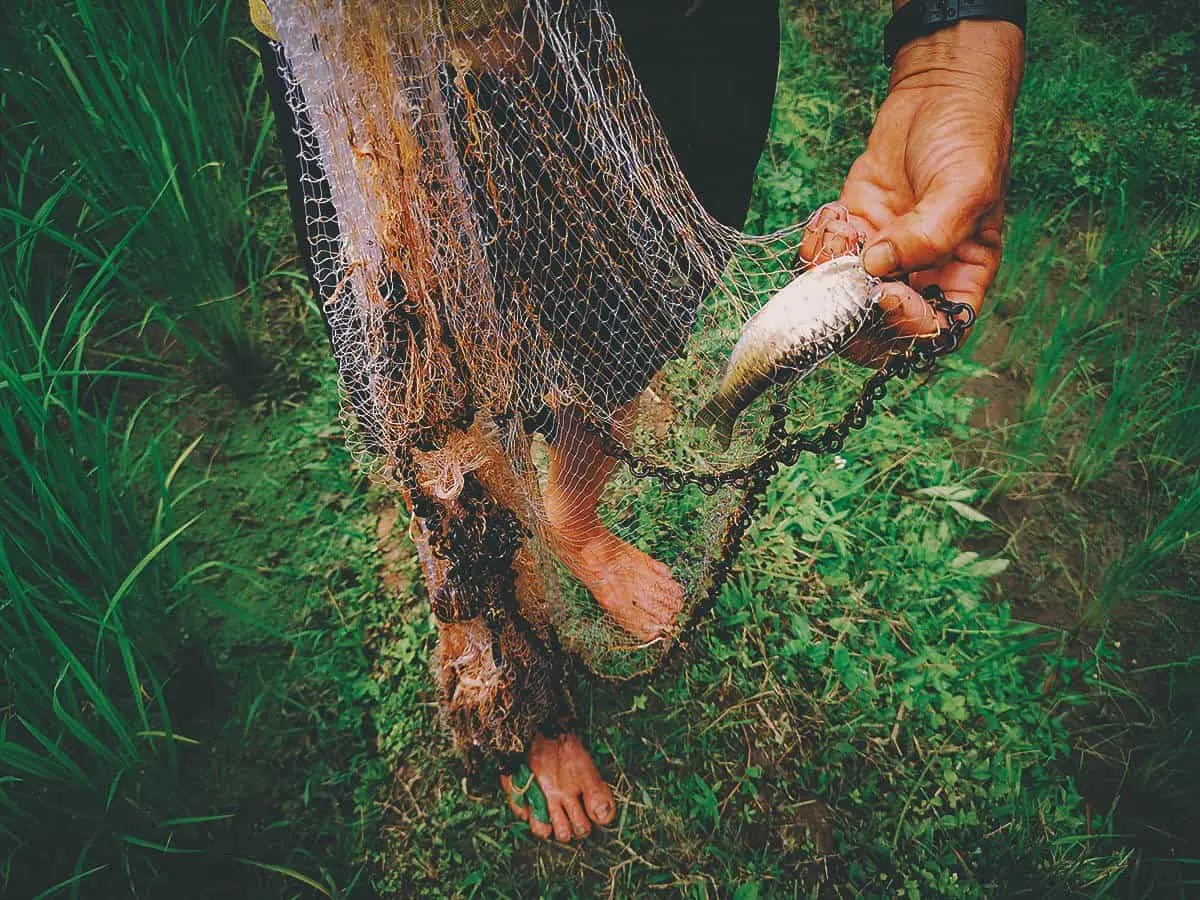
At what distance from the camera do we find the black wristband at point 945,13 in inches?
50.6

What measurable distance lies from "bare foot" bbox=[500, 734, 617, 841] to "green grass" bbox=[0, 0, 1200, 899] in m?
0.05

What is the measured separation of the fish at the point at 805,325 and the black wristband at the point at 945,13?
510 mm

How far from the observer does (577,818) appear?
1913mm

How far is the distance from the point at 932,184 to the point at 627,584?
142 centimetres

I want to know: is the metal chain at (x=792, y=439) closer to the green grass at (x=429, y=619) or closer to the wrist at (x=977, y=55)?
the wrist at (x=977, y=55)

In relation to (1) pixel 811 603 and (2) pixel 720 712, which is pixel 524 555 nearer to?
(2) pixel 720 712

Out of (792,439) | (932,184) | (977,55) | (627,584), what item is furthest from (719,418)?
(627,584)

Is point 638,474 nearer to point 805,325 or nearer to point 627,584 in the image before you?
point 805,325

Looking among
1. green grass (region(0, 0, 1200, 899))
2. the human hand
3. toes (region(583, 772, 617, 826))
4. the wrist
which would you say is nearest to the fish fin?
the human hand

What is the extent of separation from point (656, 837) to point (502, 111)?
1.84 meters

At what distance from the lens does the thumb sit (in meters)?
1.20

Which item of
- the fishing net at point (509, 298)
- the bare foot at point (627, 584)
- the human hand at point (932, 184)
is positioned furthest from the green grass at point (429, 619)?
the human hand at point (932, 184)

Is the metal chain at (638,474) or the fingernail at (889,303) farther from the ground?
the fingernail at (889,303)

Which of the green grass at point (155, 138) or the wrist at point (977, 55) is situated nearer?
the wrist at point (977, 55)
